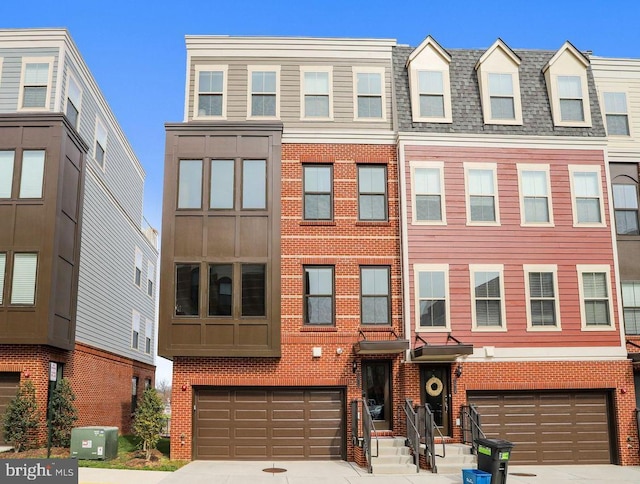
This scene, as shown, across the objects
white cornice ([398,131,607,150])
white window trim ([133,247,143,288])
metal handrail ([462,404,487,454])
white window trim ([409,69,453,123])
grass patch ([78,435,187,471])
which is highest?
white window trim ([409,69,453,123])

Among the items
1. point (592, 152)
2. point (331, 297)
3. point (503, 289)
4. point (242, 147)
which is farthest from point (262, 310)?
point (592, 152)

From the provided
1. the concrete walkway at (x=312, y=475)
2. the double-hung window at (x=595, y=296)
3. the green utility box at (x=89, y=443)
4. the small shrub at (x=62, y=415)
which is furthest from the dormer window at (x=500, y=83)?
the small shrub at (x=62, y=415)

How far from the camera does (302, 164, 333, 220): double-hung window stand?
20.5 metres

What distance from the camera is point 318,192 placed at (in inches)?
809

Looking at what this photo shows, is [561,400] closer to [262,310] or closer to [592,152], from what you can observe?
[592,152]

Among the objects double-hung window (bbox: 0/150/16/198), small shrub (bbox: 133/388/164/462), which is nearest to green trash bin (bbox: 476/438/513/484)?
small shrub (bbox: 133/388/164/462)

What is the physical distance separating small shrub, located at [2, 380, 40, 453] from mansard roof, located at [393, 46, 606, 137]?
43.0 ft

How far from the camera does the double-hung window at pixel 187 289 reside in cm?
1917

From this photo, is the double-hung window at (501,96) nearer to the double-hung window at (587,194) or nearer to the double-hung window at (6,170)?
the double-hung window at (587,194)

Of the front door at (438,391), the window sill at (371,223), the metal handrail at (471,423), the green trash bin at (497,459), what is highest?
the window sill at (371,223)

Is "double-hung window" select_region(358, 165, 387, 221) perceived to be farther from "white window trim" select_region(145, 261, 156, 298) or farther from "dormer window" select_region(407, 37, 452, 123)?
"white window trim" select_region(145, 261, 156, 298)

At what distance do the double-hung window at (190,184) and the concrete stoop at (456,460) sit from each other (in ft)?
31.6

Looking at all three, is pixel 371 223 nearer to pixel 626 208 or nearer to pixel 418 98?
pixel 418 98

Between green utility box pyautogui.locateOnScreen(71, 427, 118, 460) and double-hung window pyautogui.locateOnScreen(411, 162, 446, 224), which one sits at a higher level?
double-hung window pyautogui.locateOnScreen(411, 162, 446, 224)
